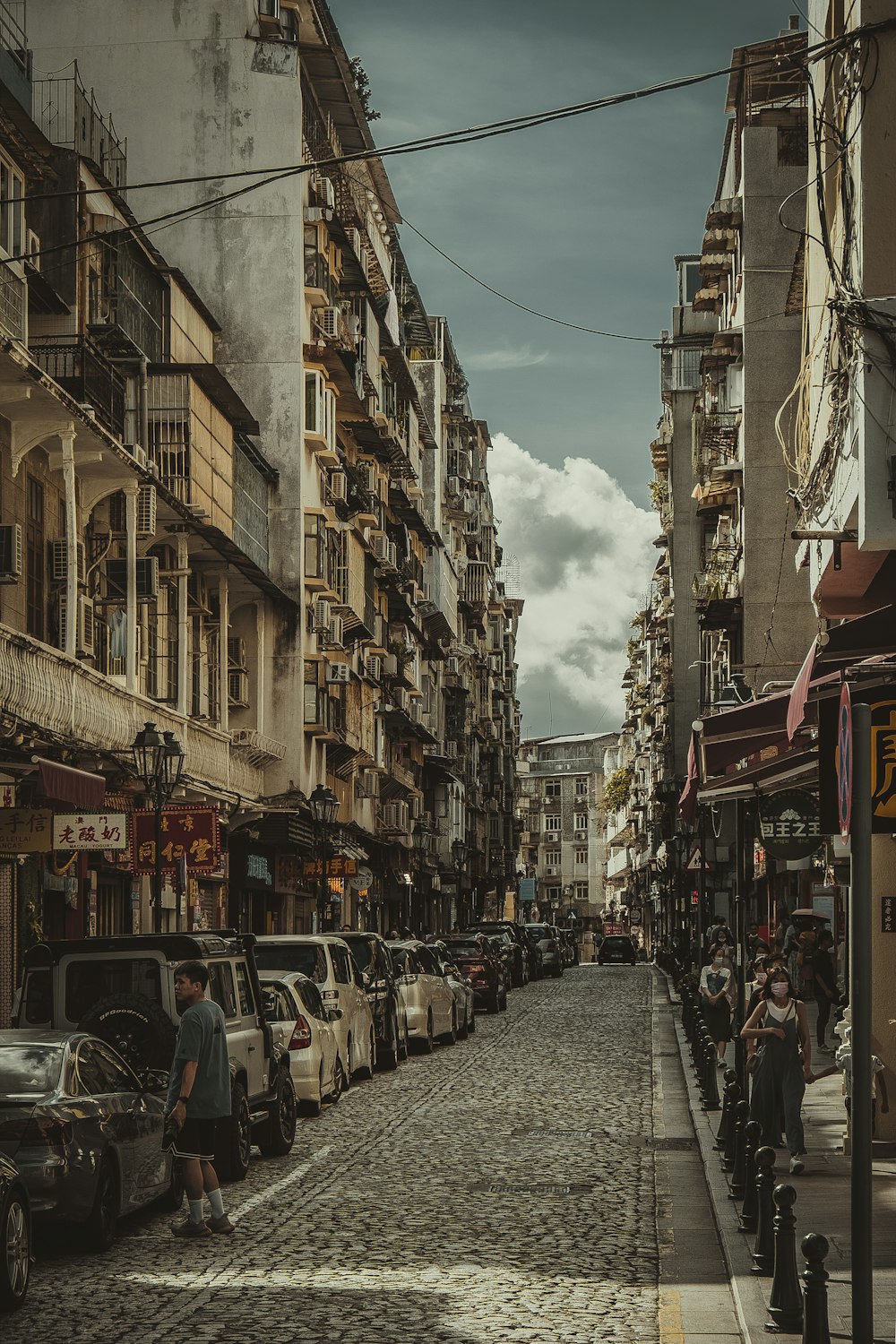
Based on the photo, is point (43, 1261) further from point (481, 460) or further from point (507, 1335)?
point (481, 460)

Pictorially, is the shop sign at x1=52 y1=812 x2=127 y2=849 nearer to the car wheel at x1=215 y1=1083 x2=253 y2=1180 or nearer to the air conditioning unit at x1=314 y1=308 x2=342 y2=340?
the car wheel at x1=215 y1=1083 x2=253 y2=1180

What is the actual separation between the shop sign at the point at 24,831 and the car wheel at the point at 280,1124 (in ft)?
22.8

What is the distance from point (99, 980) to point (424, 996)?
608 inches

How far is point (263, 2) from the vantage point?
45.3 meters

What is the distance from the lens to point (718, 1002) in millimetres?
23266

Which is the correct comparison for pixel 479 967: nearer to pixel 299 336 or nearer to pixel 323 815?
pixel 323 815

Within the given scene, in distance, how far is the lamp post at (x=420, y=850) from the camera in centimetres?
6850

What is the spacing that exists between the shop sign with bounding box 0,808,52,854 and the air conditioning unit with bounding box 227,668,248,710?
1960 centimetres

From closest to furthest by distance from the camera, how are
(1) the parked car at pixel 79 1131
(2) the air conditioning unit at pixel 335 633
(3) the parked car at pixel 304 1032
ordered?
(1) the parked car at pixel 79 1131
(3) the parked car at pixel 304 1032
(2) the air conditioning unit at pixel 335 633

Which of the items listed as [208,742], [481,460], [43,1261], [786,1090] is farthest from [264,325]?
[481,460]

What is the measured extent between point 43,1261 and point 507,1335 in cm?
351

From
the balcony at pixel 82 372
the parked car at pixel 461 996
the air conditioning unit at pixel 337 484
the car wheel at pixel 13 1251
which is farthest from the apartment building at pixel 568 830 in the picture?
the car wheel at pixel 13 1251

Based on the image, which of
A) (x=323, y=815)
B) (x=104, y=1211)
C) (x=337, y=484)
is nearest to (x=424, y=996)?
(x=323, y=815)

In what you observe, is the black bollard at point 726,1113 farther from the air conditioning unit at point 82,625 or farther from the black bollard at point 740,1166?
the air conditioning unit at point 82,625
